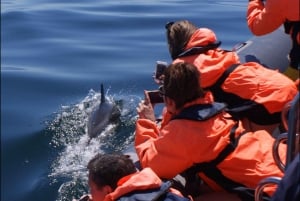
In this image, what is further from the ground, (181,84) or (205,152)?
(181,84)

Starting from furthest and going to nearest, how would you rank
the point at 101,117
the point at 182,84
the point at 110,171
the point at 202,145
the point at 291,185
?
1. the point at 101,117
2. the point at 182,84
3. the point at 202,145
4. the point at 110,171
5. the point at 291,185

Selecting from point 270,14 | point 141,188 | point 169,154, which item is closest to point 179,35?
point 270,14

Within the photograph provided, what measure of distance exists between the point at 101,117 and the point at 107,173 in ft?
10.8

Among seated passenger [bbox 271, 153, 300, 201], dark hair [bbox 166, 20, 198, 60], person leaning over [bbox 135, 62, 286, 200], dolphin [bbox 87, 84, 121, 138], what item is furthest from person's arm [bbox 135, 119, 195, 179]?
dolphin [bbox 87, 84, 121, 138]

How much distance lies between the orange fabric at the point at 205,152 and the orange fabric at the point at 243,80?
2.61ft

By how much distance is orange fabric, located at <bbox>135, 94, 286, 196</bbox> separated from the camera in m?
4.50

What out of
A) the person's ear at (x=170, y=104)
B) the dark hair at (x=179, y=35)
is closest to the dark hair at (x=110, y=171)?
the person's ear at (x=170, y=104)

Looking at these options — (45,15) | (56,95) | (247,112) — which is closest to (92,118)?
(56,95)

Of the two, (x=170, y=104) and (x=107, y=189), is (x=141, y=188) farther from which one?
(x=170, y=104)

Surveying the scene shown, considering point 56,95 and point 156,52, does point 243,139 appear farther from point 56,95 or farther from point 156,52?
point 156,52

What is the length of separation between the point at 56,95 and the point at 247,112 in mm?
4083

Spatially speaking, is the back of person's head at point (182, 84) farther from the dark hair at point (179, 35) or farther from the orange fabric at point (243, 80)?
the dark hair at point (179, 35)

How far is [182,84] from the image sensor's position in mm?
4590

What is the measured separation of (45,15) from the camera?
13.9 m
